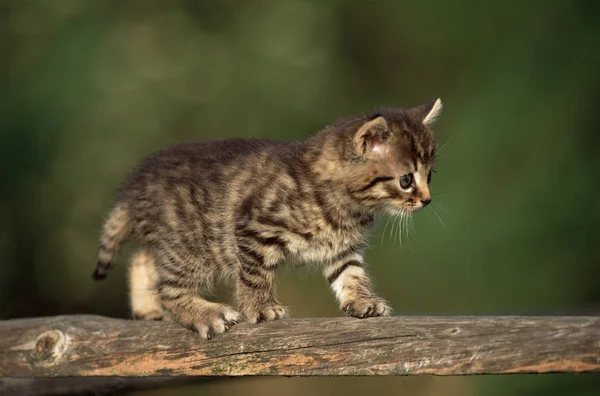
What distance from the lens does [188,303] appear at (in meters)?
4.31

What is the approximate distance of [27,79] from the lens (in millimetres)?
8320

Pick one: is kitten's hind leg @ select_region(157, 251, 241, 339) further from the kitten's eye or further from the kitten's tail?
the kitten's eye

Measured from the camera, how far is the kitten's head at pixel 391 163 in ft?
13.4

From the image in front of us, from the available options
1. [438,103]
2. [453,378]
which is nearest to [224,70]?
[453,378]

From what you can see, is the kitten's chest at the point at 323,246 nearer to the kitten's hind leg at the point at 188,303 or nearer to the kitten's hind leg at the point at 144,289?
the kitten's hind leg at the point at 188,303

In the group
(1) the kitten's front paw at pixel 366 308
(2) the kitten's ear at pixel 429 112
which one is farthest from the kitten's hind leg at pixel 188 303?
(2) the kitten's ear at pixel 429 112

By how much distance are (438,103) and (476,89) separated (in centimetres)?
391

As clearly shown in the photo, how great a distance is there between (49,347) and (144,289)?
0.76 meters

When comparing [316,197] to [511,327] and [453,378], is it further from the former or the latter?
[453,378]

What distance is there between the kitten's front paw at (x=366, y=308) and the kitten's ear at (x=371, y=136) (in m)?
0.65

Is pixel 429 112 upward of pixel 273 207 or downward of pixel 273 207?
upward

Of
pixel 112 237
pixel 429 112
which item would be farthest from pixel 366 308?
pixel 112 237

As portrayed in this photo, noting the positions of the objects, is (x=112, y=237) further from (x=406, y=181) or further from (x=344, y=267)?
(x=406, y=181)

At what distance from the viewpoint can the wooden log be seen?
3119mm
